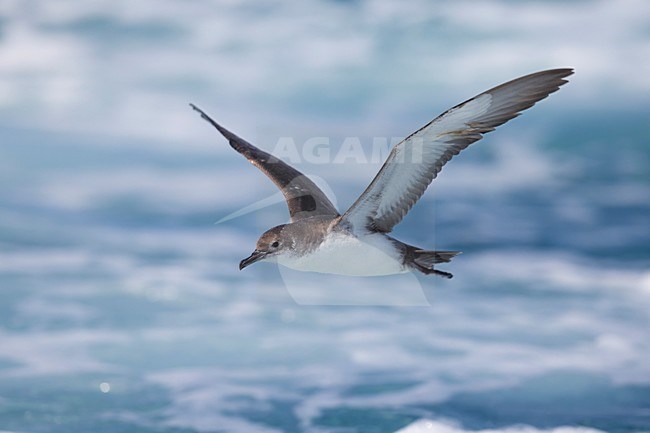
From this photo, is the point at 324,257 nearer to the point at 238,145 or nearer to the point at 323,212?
the point at 323,212

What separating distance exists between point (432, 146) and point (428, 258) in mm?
1152

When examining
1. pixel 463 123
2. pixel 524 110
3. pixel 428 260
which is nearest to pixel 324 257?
pixel 428 260

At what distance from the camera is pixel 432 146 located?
7.24 metres

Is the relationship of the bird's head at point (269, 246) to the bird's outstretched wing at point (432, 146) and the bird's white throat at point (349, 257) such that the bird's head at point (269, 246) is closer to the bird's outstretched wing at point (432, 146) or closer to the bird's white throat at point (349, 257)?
the bird's white throat at point (349, 257)

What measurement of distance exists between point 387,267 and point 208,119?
2740mm

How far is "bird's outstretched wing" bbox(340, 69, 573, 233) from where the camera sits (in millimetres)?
6789

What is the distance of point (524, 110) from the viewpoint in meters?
6.88

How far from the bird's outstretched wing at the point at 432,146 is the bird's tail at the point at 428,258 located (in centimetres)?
37

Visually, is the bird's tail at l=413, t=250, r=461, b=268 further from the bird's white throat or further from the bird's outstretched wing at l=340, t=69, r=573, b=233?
the bird's outstretched wing at l=340, t=69, r=573, b=233

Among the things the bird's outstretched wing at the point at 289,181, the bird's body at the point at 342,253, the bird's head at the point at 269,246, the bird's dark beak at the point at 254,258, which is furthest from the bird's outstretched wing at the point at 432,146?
the bird's outstretched wing at the point at 289,181

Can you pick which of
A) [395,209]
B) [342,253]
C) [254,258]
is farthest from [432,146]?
[254,258]

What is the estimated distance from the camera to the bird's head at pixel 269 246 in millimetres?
7473

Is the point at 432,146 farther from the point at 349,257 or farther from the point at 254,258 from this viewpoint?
the point at 254,258

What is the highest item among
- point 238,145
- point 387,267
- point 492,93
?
point 238,145
